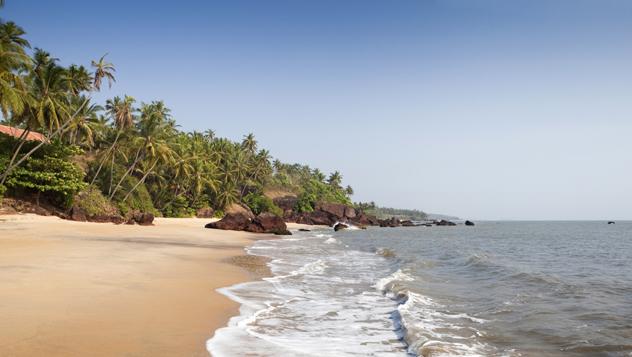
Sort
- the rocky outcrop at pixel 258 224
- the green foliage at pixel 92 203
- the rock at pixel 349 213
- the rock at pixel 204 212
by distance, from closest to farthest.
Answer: the green foliage at pixel 92 203
the rocky outcrop at pixel 258 224
the rock at pixel 204 212
the rock at pixel 349 213

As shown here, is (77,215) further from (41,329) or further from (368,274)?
(41,329)

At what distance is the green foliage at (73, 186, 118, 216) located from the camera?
39.2 m

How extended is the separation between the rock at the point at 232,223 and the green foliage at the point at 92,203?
981 centimetres

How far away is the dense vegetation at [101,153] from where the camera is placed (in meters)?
32.7

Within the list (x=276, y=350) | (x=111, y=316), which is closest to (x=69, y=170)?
(x=111, y=316)

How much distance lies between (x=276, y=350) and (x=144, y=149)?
4744 centimetres

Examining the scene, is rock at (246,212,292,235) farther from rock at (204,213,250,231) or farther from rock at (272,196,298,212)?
Answer: rock at (272,196,298,212)

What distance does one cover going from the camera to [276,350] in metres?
6.29

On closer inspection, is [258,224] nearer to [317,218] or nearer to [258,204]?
[258,204]

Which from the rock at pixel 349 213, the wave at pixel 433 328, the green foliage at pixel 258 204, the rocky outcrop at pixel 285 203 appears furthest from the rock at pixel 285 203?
the wave at pixel 433 328

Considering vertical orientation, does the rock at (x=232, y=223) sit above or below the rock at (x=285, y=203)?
below

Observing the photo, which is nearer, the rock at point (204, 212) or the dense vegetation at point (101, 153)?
the dense vegetation at point (101, 153)

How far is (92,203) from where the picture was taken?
4066 centimetres

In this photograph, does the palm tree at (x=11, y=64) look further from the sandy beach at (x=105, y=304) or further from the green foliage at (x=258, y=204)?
the green foliage at (x=258, y=204)
